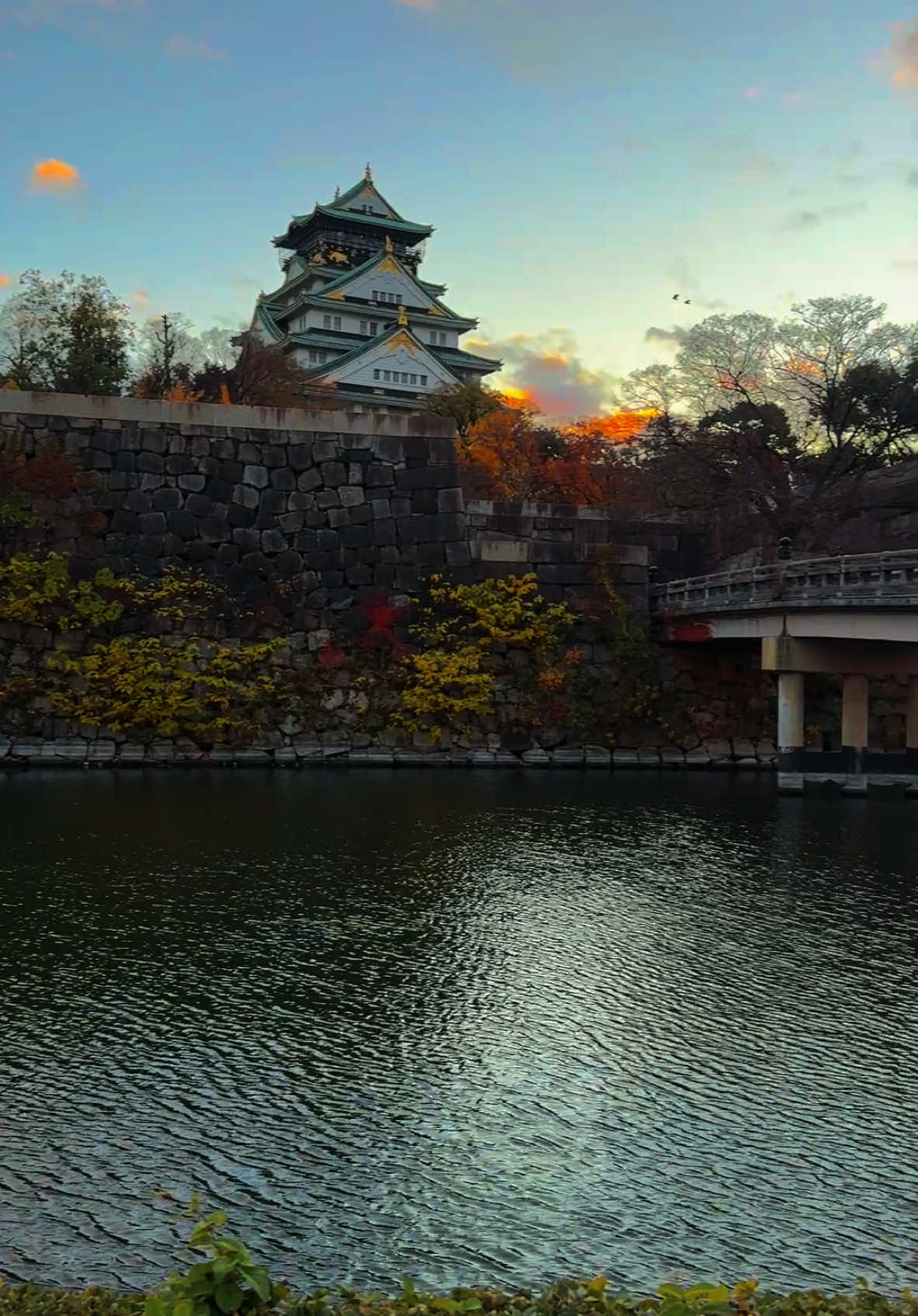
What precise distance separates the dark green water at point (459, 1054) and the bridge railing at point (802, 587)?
6.36 m

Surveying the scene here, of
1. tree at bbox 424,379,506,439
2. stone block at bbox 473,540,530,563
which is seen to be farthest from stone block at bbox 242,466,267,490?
tree at bbox 424,379,506,439

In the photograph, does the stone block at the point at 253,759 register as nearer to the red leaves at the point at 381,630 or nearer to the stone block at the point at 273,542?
the red leaves at the point at 381,630

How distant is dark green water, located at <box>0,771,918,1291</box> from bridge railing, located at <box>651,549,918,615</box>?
6.36 m

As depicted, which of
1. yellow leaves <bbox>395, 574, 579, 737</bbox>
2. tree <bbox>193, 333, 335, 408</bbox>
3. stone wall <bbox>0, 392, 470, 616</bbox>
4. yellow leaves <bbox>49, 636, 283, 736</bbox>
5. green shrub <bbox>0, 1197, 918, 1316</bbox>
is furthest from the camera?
tree <bbox>193, 333, 335, 408</bbox>

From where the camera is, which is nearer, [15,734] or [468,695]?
[15,734]

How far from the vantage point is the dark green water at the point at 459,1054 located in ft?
27.4

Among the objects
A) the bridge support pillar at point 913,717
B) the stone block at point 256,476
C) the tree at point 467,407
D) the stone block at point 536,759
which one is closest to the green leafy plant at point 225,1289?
the stone block at point 536,759

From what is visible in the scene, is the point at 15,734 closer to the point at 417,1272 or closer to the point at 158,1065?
the point at 158,1065

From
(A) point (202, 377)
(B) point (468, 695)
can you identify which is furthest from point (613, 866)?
(A) point (202, 377)

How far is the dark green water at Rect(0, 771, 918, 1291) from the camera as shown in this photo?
834 centimetres

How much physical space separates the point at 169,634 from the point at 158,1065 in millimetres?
23515

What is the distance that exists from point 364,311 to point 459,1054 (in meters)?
64.2

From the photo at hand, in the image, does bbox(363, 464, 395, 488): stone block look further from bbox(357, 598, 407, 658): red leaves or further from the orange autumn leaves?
the orange autumn leaves

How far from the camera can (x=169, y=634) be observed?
111ft
